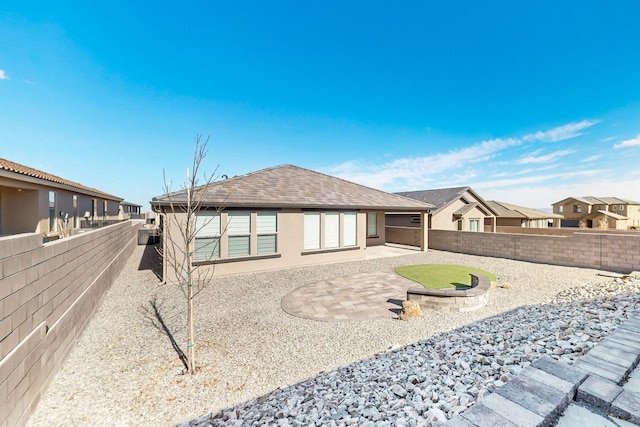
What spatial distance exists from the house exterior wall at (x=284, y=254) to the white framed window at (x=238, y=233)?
0.20m

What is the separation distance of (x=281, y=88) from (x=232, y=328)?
15.7 metres

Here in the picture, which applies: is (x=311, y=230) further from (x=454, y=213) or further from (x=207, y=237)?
(x=454, y=213)

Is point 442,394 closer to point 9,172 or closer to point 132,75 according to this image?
point 9,172

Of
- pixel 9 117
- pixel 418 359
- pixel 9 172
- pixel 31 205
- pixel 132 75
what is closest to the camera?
pixel 418 359


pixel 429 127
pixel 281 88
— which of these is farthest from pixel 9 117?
pixel 429 127

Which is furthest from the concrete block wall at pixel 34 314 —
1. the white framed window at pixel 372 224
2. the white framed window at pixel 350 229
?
the white framed window at pixel 372 224

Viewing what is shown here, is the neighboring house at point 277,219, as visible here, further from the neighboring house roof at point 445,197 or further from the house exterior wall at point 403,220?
the neighboring house roof at point 445,197

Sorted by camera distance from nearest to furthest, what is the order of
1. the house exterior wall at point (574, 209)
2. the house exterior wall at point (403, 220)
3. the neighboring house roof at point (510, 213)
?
the house exterior wall at point (403, 220)
the neighboring house roof at point (510, 213)
the house exterior wall at point (574, 209)

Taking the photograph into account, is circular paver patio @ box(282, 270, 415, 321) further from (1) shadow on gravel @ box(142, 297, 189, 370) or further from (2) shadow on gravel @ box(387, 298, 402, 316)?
(1) shadow on gravel @ box(142, 297, 189, 370)

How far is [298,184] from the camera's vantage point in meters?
13.7

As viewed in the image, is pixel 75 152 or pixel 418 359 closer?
pixel 418 359

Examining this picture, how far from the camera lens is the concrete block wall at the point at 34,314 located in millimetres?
2906

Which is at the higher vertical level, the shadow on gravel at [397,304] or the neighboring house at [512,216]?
the neighboring house at [512,216]

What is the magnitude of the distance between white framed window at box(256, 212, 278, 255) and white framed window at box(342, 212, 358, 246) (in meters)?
3.94
